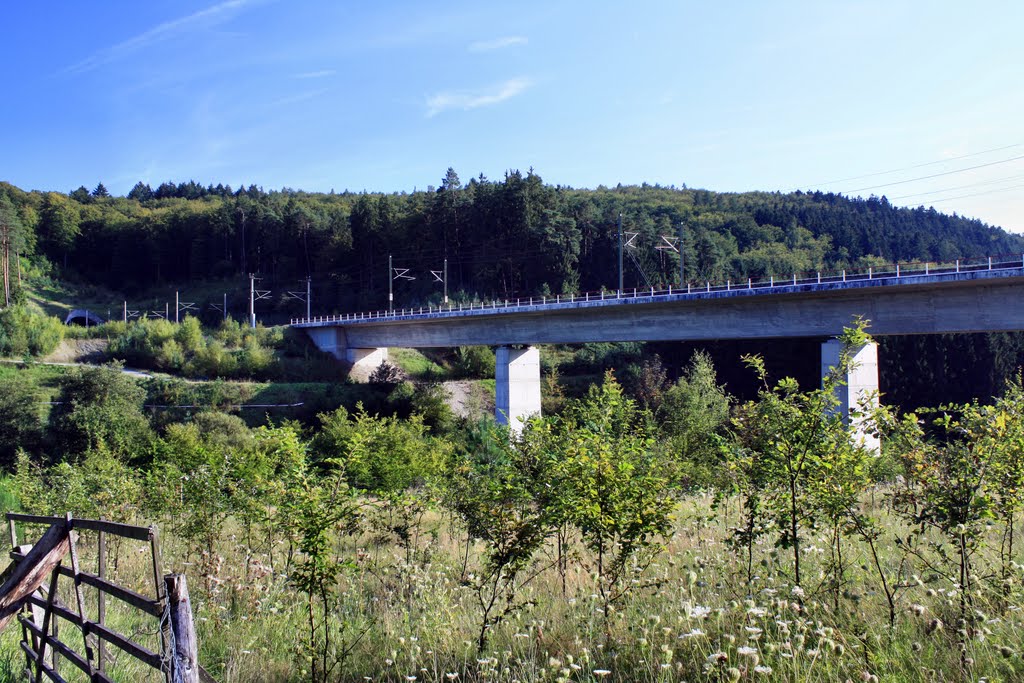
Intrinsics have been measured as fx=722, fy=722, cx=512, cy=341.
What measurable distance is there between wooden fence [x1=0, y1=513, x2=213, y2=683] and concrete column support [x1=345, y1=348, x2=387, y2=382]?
52.8 m

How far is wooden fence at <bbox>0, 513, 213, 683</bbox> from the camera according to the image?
4082 mm

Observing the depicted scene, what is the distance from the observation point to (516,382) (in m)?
42.4

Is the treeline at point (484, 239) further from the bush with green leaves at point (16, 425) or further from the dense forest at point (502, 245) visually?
the bush with green leaves at point (16, 425)

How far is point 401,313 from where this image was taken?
54.7 meters

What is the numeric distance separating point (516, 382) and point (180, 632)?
3838cm

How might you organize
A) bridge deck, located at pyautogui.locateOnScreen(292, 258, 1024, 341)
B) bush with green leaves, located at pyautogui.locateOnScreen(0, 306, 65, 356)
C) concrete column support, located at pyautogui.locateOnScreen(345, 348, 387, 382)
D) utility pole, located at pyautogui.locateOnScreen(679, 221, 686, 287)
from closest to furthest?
bridge deck, located at pyautogui.locateOnScreen(292, 258, 1024, 341)
utility pole, located at pyautogui.locateOnScreen(679, 221, 686, 287)
bush with green leaves, located at pyautogui.locateOnScreen(0, 306, 65, 356)
concrete column support, located at pyautogui.locateOnScreen(345, 348, 387, 382)

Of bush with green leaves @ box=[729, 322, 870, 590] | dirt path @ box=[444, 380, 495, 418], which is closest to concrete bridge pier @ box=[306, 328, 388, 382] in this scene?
dirt path @ box=[444, 380, 495, 418]

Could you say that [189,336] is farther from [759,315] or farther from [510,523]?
[510,523]

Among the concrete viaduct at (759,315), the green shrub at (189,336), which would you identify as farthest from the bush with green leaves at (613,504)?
the green shrub at (189,336)

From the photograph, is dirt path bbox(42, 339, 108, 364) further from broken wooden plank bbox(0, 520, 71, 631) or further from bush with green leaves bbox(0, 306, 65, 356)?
broken wooden plank bbox(0, 520, 71, 631)

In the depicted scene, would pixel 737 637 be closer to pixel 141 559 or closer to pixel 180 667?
pixel 180 667

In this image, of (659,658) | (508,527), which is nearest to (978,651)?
(659,658)

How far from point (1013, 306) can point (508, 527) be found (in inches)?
1021

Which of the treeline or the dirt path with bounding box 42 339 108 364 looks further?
the treeline
